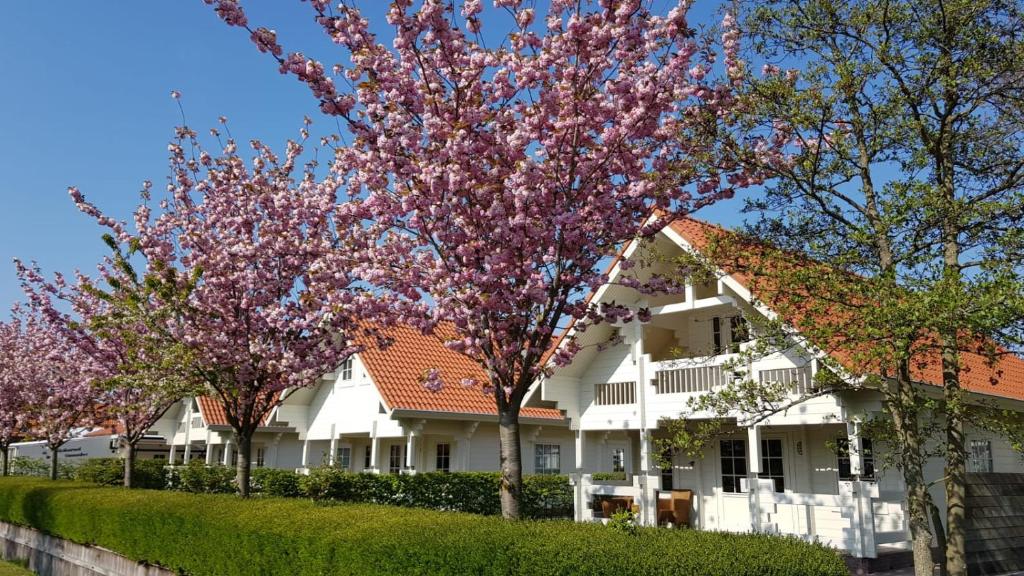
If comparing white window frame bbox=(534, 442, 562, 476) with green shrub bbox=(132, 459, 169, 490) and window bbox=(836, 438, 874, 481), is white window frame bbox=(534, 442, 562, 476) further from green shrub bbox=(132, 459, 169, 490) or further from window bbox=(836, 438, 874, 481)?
green shrub bbox=(132, 459, 169, 490)

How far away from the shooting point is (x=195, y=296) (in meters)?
12.1

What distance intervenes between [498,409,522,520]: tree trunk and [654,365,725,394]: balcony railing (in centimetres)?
756

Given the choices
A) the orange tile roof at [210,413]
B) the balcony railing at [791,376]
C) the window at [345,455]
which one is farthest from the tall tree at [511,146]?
the orange tile roof at [210,413]

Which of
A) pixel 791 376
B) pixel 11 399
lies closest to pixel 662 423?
pixel 791 376

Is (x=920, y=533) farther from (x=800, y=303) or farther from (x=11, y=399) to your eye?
(x=11, y=399)

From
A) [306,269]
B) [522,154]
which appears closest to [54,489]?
[306,269]

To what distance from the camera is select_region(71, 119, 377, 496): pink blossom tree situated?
465 inches

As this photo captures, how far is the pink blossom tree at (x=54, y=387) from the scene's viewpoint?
66.8 ft

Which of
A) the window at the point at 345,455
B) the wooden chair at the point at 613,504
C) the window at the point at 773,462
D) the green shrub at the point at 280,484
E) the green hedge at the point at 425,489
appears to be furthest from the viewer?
the window at the point at 345,455

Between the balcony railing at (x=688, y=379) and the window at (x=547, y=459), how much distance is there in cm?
821

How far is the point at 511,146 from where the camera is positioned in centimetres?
829

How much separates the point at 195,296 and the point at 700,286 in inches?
399

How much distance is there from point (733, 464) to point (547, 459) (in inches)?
324

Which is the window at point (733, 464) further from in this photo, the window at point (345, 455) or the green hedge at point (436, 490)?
the window at point (345, 455)
